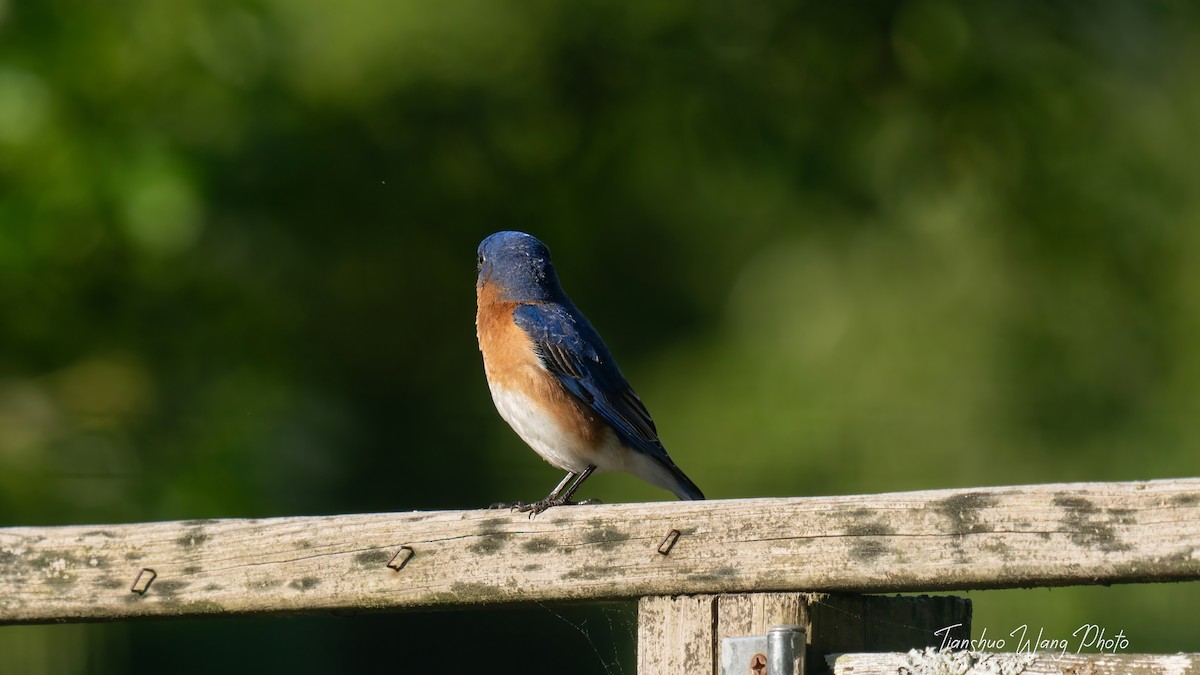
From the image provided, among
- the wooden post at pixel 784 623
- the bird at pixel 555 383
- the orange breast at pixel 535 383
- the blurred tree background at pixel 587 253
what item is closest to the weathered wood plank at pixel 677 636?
the wooden post at pixel 784 623

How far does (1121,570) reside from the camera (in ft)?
5.71

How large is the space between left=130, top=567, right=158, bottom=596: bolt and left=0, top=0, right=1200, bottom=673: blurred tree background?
2300mm

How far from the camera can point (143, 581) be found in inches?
95.6

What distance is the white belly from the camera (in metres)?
3.81

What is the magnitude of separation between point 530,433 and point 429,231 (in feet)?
9.92

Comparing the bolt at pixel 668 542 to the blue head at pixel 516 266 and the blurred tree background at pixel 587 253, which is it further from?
the blurred tree background at pixel 587 253

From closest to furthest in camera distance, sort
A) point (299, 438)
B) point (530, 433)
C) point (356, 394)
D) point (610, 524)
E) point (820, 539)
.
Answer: point (820, 539), point (610, 524), point (530, 433), point (299, 438), point (356, 394)

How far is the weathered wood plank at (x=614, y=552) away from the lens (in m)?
1.77

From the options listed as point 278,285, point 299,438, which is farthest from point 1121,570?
point 278,285

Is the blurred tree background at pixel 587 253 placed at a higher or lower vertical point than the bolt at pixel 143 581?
higher

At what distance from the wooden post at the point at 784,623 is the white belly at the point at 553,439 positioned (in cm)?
175

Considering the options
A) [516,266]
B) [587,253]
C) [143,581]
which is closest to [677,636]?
[143,581]

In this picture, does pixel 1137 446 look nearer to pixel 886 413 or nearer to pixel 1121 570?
pixel 886 413

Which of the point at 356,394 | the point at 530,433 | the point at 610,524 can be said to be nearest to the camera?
the point at 610,524
